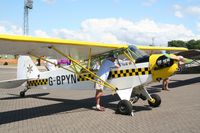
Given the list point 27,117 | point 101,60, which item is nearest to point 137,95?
point 101,60

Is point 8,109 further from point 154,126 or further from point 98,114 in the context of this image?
point 154,126

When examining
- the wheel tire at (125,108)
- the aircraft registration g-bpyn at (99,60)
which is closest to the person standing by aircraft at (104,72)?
the aircraft registration g-bpyn at (99,60)

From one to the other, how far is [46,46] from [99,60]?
7.02ft

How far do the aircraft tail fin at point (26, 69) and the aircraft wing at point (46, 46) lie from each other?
2.13 metres

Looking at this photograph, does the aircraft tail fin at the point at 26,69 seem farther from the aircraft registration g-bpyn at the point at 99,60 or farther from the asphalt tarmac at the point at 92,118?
the asphalt tarmac at the point at 92,118

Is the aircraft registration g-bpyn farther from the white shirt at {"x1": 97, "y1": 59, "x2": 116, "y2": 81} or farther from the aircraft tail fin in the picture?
the aircraft tail fin

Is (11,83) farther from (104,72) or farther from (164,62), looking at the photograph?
(164,62)

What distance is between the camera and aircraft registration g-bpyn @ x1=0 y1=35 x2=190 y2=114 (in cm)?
818

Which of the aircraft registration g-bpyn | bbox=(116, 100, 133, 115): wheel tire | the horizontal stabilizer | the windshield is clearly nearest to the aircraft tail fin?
the horizontal stabilizer

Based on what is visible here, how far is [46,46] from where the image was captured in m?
8.38

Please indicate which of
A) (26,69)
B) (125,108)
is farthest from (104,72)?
(26,69)

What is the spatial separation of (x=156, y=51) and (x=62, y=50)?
547 centimetres

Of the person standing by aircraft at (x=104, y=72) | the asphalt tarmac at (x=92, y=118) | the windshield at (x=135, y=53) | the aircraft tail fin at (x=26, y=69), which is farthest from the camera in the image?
the aircraft tail fin at (x=26, y=69)

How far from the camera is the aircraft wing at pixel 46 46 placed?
7.35 m
